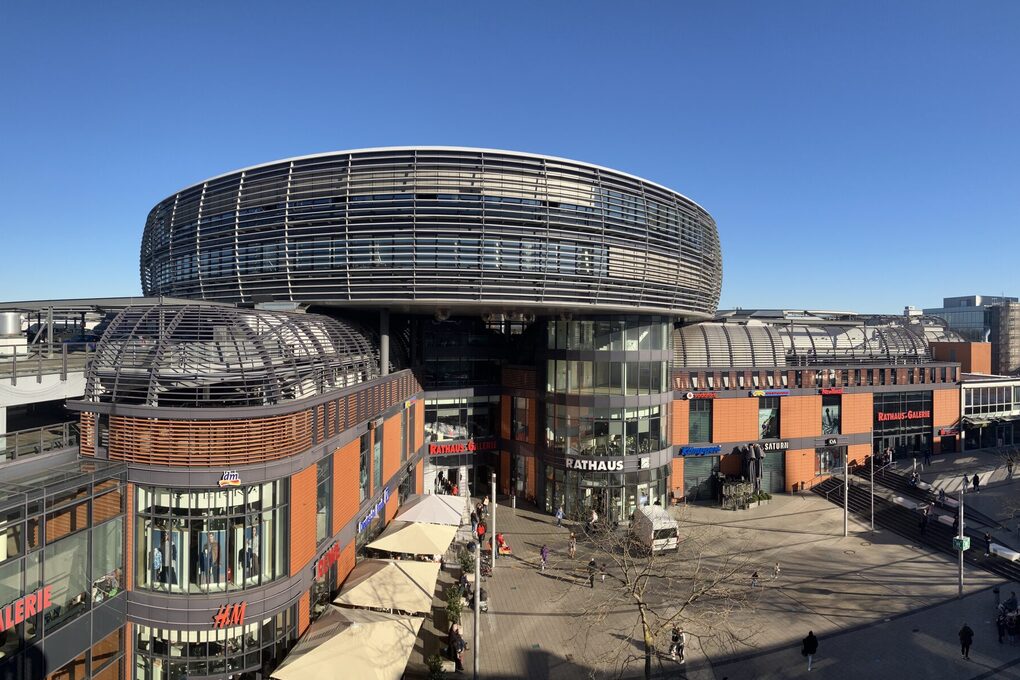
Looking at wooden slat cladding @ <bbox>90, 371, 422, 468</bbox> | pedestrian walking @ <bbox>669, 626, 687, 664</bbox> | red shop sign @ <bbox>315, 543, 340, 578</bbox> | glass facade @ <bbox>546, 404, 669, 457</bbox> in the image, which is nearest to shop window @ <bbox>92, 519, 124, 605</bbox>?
wooden slat cladding @ <bbox>90, 371, 422, 468</bbox>

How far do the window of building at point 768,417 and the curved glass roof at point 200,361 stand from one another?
33.3m

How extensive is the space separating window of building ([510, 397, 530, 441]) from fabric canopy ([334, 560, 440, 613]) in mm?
16222

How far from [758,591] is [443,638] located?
1425cm

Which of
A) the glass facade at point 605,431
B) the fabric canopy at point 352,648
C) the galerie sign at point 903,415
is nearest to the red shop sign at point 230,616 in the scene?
the fabric canopy at point 352,648

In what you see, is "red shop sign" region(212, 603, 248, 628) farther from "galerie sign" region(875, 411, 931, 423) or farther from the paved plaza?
"galerie sign" region(875, 411, 931, 423)

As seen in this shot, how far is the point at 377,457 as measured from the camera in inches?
1061

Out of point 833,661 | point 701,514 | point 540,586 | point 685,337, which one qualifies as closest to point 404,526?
point 540,586

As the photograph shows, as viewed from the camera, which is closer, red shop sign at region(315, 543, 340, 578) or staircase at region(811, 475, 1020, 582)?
red shop sign at region(315, 543, 340, 578)

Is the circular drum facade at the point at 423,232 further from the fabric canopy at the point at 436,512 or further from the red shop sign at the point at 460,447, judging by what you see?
the red shop sign at the point at 460,447

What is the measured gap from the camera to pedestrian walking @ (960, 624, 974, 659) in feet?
62.6

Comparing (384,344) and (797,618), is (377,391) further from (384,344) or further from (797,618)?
(797,618)

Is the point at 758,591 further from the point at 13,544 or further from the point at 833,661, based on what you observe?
the point at 13,544

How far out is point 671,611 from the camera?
22375mm

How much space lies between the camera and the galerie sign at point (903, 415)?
4419 cm
